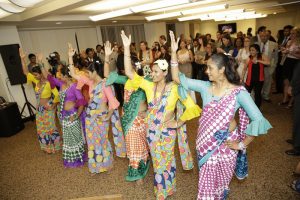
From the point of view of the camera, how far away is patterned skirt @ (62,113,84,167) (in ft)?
10.5

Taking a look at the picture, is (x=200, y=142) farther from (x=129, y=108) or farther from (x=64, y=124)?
(x=64, y=124)

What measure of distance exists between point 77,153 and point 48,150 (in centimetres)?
83

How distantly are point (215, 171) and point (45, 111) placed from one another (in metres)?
2.86

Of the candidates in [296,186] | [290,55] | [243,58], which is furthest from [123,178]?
[290,55]

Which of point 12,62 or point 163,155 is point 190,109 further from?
point 12,62

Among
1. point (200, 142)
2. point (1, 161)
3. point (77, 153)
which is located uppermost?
point (200, 142)

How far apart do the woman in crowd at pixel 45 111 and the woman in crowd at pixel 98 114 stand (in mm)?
852

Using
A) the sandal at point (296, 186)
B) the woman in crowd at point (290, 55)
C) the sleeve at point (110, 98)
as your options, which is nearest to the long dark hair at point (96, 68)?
the sleeve at point (110, 98)

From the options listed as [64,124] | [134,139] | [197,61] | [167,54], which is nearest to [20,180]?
[64,124]

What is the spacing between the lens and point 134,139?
8.55 feet

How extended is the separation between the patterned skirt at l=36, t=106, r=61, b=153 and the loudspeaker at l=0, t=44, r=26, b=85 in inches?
92.1

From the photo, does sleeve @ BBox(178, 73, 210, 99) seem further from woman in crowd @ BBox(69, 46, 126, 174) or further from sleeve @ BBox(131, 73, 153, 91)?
woman in crowd @ BBox(69, 46, 126, 174)

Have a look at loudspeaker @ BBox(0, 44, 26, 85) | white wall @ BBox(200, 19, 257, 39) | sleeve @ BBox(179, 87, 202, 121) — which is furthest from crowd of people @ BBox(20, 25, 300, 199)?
white wall @ BBox(200, 19, 257, 39)

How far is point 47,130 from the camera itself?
12.4 feet
